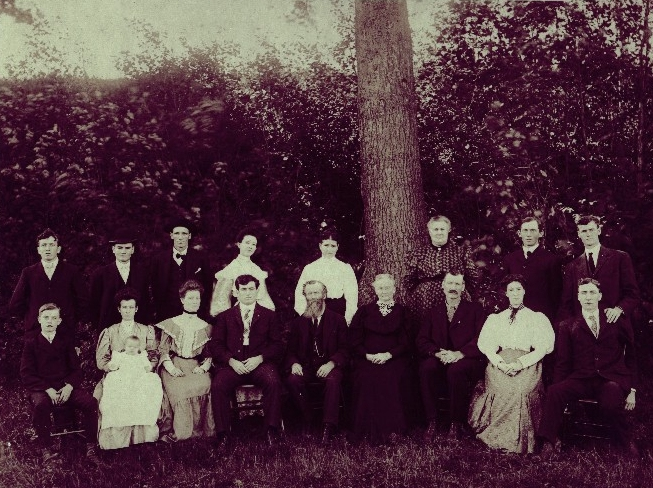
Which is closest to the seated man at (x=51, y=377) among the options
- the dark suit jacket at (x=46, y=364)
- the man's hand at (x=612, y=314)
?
the dark suit jacket at (x=46, y=364)

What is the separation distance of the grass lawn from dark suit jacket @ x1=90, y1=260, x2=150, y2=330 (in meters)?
1.16

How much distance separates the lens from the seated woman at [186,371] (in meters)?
5.75

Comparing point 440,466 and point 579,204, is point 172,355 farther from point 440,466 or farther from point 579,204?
point 579,204

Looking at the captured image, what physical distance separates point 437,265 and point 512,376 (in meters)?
1.24

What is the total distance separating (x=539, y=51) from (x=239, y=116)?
3403mm

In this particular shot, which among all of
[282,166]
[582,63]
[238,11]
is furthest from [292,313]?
[582,63]

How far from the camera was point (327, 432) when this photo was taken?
18.6 feet

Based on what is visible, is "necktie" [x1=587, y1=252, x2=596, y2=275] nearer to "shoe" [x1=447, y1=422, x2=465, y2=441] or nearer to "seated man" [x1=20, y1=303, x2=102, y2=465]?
"shoe" [x1=447, y1=422, x2=465, y2=441]

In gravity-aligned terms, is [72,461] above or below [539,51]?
below

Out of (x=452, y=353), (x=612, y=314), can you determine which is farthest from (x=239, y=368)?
(x=612, y=314)

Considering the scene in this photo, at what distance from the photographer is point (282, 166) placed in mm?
8430

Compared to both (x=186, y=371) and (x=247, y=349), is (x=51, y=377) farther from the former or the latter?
(x=247, y=349)

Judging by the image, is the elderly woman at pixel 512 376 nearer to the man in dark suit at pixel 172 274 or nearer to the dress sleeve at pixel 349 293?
the dress sleeve at pixel 349 293

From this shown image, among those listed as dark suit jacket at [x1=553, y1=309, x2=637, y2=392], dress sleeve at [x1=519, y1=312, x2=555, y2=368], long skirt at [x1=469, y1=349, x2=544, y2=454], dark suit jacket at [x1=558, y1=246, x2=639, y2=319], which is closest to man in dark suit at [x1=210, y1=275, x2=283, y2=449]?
long skirt at [x1=469, y1=349, x2=544, y2=454]
